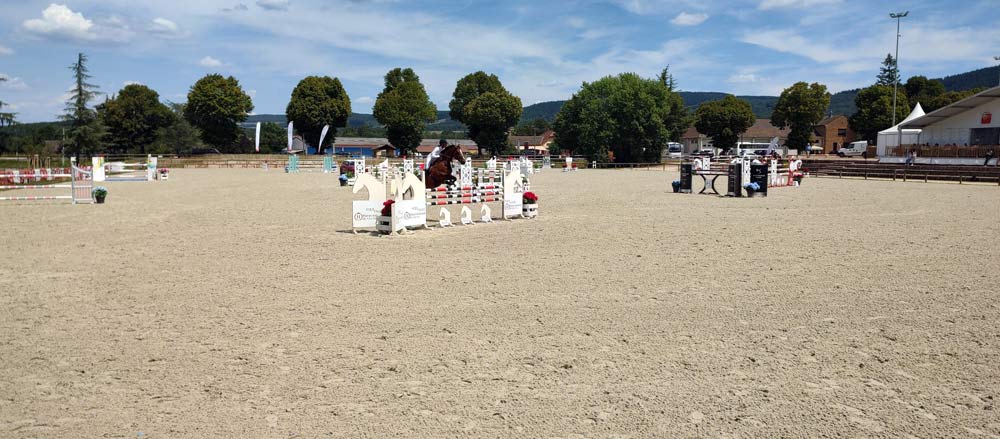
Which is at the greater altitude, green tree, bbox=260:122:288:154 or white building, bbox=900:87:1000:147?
green tree, bbox=260:122:288:154

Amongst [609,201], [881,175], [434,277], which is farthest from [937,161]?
[434,277]

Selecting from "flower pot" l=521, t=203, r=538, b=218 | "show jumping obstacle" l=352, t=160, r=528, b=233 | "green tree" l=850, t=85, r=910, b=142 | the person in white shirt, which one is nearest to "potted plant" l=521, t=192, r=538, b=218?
"flower pot" l=521, t=203, r=538, b=218

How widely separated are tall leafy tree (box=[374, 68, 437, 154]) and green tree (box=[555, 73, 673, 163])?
869 inches

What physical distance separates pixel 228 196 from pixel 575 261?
17122 millimetres

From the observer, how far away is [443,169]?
15.9 m

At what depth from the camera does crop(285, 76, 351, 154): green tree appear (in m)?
73.8

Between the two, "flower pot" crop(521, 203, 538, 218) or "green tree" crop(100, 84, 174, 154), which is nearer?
"flower pot" crop(521, 203, 538, 218)

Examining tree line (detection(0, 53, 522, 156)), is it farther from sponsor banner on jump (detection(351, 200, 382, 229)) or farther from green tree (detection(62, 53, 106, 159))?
sponsor banner on jump (detection(351, 200, 382, 229))

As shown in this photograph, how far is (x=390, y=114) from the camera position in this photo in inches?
3063

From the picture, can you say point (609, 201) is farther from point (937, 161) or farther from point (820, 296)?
point (937, 161)

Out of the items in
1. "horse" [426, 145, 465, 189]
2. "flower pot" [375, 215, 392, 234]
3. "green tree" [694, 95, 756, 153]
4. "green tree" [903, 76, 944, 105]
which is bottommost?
"flower pot" [375, 215, 392, 234]

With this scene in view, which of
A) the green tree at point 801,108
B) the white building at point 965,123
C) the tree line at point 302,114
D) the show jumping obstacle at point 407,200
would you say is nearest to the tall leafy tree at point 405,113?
the tree line at point 302,114

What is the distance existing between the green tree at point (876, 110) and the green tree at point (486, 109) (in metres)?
37.2

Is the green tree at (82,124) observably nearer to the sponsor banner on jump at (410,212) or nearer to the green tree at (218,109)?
Result: the green tree at (218,109)
